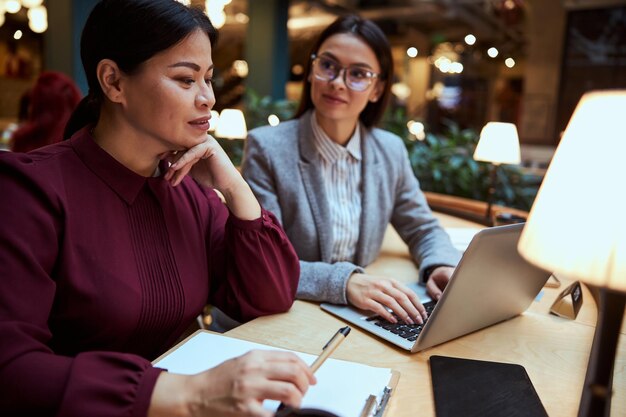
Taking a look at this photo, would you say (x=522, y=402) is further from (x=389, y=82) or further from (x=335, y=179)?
(x=389, y=82)

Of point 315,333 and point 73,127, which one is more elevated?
point 73,127

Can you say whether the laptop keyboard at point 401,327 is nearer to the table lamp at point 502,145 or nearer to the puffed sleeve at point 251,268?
the puffed sleeve at point 251,268

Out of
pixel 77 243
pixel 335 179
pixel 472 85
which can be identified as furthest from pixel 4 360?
pixel 472 85

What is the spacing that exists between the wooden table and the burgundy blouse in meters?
0.10

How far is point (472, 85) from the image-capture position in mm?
13641

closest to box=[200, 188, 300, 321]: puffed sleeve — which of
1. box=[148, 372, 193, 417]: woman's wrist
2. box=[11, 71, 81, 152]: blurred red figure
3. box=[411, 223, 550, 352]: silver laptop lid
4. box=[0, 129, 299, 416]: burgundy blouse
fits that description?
box=[0, 129, 299, 416]: burgundy blouse

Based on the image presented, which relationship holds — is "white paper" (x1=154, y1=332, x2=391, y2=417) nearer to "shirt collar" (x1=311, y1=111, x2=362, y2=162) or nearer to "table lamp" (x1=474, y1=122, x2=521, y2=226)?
"shirt collar" (x1=311, y1=111, x2=362, y2=162)

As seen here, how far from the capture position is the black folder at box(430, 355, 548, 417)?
80cm

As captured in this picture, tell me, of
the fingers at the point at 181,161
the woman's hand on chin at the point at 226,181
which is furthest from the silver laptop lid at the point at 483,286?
the fingers at the point at 181,161

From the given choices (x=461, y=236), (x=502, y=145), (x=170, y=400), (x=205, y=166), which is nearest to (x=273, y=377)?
(x=170, y=400)

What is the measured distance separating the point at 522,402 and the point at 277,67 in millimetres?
7601

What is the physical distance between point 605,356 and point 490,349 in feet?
1.63

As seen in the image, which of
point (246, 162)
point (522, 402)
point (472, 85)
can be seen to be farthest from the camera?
point (472, 85)

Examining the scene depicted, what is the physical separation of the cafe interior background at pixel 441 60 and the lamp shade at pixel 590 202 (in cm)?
324
